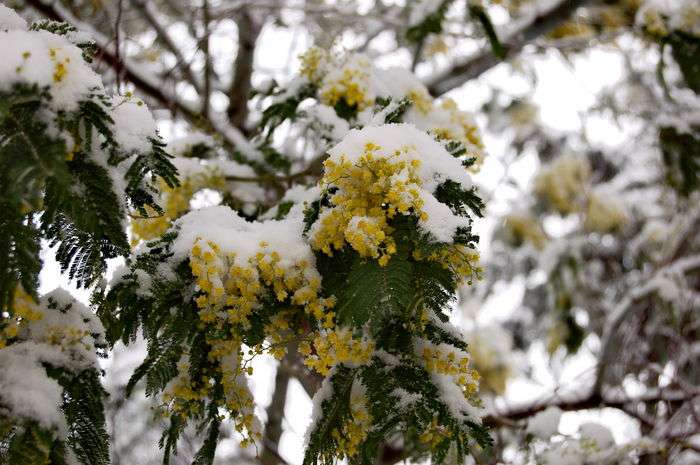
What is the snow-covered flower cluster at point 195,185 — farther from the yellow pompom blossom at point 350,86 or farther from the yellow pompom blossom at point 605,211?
the yellow pompom blossom at point 605,211

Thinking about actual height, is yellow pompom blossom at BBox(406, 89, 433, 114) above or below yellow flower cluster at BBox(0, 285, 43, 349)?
above

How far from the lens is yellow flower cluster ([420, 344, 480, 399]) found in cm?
151

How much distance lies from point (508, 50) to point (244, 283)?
120 inches

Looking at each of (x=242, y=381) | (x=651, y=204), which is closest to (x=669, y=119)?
(x=242, y=381)

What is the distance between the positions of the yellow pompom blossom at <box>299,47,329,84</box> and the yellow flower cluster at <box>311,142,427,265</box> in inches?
49.0

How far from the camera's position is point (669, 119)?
3.84m

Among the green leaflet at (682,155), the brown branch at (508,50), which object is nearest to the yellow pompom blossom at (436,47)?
the brown branch at (508,50)

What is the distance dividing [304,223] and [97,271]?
0.53m

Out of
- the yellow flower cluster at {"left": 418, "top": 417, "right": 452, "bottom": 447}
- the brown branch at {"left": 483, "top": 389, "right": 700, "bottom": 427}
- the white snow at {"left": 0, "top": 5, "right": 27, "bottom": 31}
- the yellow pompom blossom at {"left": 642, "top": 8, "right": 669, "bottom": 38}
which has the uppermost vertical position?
the yellow pompom blossom at {"left": 642, "top": 8, "right": 669, "bottom": 38}

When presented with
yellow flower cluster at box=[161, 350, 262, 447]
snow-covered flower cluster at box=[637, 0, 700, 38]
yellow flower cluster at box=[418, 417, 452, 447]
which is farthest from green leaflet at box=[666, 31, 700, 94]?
yellow flower cluster at box=[161, 350, 262, 447]

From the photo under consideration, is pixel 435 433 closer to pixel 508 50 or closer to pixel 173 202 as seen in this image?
pixel 173 202

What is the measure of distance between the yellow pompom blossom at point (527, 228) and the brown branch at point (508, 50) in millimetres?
3409

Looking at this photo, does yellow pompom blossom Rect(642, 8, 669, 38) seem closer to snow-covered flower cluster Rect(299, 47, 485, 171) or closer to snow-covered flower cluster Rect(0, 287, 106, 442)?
snow-covered flower cluster Rect(299, 47, 485, 171)

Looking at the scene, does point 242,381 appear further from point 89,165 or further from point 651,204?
point 651,204
